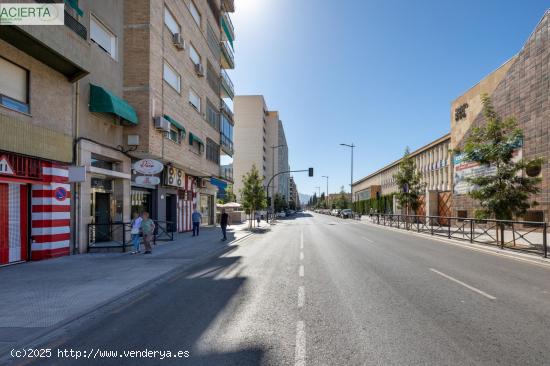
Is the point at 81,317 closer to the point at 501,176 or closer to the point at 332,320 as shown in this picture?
the point at 332,320

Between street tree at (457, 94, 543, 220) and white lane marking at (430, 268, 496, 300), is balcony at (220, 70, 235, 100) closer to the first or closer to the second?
street tree at (457, 94, 543, 220)

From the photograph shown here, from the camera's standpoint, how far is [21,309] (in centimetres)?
567

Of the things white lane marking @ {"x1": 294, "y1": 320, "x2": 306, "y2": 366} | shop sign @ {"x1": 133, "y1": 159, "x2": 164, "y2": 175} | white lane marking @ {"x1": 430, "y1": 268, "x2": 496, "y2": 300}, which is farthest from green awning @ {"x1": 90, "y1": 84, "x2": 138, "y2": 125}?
white lane marking @ {"x1": 430, "y1": 268, "x2": 496, "y2": 300}

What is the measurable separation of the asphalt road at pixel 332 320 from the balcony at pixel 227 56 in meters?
27.9

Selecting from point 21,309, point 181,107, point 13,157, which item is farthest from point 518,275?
point 181,107

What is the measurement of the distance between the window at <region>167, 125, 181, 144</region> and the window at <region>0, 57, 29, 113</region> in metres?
8.63

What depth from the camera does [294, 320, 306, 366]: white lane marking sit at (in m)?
3.74

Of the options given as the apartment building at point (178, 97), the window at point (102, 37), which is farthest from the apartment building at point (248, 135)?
the window at point (102, 37)

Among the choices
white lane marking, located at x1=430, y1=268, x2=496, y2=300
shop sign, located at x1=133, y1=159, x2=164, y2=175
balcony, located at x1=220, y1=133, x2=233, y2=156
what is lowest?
white lane marking, located at x1=430, y1=268, x2=496, y2=300

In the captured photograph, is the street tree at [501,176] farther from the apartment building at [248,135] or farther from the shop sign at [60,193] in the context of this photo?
the apartment building at [248,135]

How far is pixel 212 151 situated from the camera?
93.6 feet

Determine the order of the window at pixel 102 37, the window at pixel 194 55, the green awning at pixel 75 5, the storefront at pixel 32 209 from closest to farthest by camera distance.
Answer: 1. the storefront at pixel 32 209
2. the green awning at pixel 75 5
3. the window at pixel 102 37
4. the window at pixel 194 55

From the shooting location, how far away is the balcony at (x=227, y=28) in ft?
104

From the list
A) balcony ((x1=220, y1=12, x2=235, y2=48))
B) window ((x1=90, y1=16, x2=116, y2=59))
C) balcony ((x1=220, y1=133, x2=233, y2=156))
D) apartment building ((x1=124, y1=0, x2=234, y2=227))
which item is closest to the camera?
window ((x1=90, y1=16, x2=116, y2=59))
